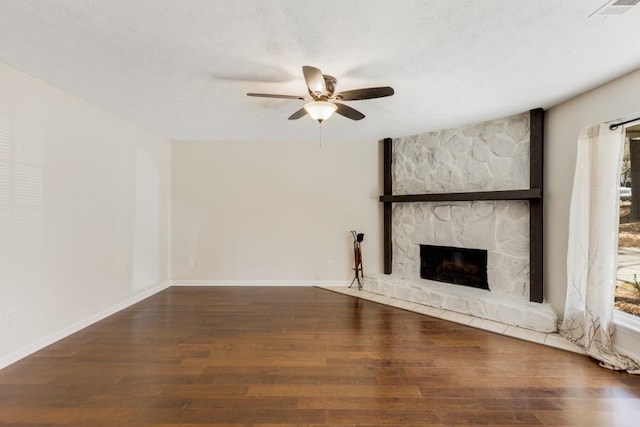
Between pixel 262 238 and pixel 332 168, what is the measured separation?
66.5 inches

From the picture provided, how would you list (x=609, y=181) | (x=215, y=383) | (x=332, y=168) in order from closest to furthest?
(x=215, y=383) → (x=609, y=181) → (x=332, y=168)

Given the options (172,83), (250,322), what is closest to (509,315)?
(250,322)

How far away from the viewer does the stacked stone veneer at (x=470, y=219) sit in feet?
11.9

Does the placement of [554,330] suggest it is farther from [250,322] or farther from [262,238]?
[262,238]

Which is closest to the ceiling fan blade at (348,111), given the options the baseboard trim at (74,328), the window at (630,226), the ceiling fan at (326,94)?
the ceiling fan at (326,94)

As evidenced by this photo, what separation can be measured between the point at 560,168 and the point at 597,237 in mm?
947

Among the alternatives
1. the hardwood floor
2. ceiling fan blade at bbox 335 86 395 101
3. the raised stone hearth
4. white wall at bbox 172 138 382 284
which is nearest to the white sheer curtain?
the hardwood floor

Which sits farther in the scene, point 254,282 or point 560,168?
point 254,282

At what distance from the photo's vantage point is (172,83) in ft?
9.14

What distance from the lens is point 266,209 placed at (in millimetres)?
5141

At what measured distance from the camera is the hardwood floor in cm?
190

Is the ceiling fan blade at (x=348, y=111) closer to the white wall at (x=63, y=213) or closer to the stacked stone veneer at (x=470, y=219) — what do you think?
the stacked stone veneer at (x=470, y=219)

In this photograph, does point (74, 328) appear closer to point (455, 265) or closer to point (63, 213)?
point (63, 213)

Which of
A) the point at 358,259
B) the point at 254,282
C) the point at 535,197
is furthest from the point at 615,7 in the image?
the point at 254,282
